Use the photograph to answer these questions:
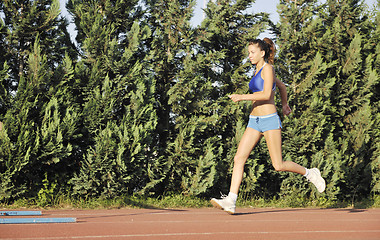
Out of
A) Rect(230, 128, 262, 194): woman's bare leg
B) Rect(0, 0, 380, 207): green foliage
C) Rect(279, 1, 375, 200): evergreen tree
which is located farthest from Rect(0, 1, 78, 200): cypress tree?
Rect(279, 1, 375, 200): evergreen tree

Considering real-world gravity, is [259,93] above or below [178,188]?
above

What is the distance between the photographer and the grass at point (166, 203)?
7.51m

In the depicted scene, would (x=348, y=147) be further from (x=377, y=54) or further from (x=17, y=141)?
(x=17, y=141)

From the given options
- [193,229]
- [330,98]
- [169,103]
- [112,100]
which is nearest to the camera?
→ [193,229]

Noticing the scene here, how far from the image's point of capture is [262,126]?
591cm

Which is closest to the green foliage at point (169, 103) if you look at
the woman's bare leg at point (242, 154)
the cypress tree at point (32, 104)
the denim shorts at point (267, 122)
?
the cypress tree at point (32, 104)

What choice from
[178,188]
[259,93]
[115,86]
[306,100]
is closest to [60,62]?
[115,86]

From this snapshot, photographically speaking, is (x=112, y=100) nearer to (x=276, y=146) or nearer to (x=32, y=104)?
(x=32, y=104)

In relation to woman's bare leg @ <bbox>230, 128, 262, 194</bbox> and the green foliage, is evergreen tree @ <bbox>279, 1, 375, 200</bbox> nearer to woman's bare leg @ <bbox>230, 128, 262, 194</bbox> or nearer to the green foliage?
the green foliage

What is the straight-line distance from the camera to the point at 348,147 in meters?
10.1

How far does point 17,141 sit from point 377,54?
8620 millimetres

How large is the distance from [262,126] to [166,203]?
3.10 meters

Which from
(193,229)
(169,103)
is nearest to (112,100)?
(169,103)

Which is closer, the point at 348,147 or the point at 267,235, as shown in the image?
the point at 267,235
